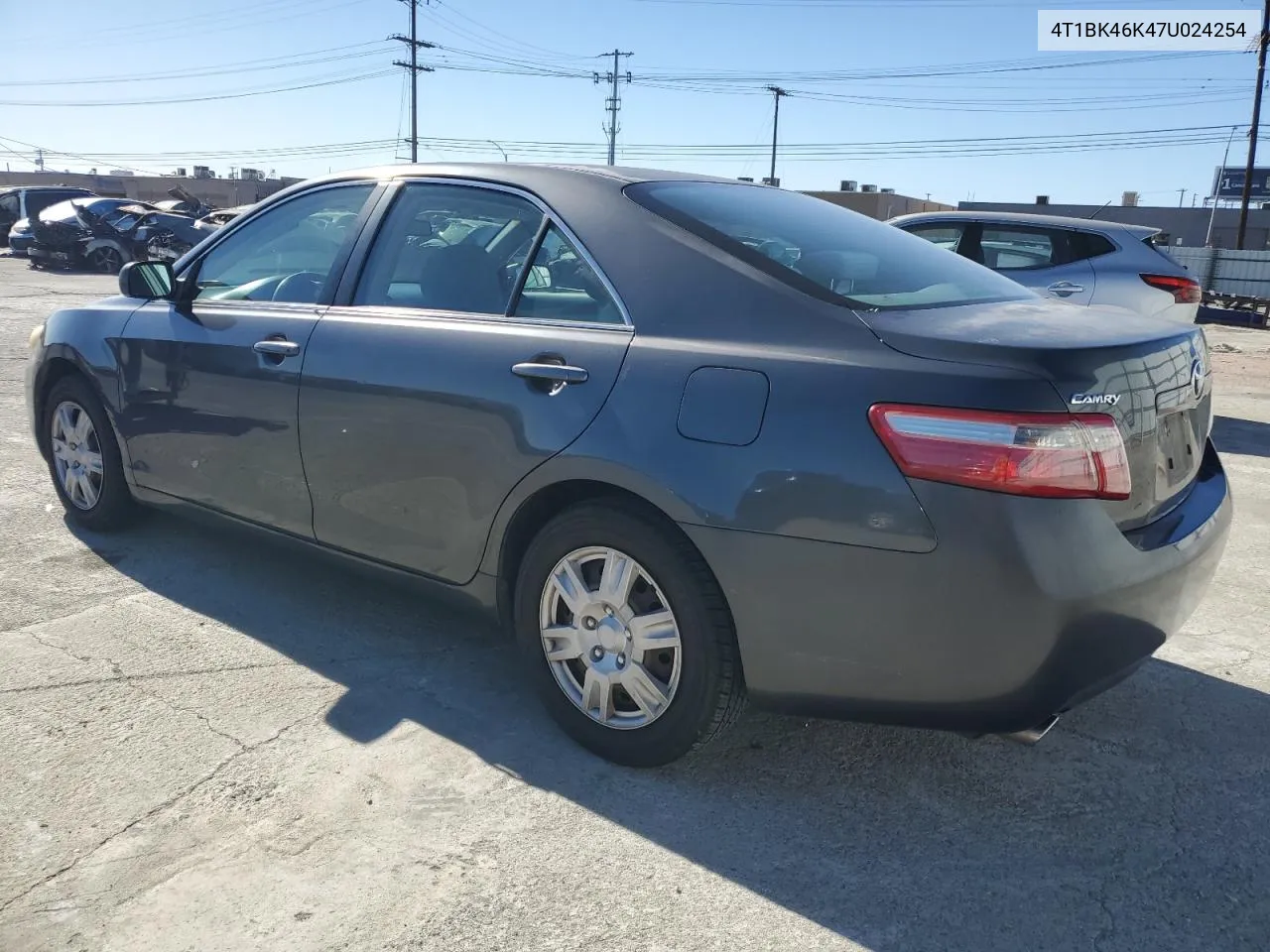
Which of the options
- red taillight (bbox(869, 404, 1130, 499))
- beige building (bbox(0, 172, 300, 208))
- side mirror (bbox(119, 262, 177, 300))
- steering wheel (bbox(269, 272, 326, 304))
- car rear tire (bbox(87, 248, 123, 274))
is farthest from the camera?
beige building (bbox(0, 172, 300, 208))

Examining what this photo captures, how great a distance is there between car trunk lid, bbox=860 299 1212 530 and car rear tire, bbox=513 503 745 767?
31.0 inches

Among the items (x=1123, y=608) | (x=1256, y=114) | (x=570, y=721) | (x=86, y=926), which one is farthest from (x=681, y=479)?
(x=1256, y=114)

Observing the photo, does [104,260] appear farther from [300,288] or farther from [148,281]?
[300,288]

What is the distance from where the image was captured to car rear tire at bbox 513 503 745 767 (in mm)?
2652

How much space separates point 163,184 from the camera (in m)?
81.8

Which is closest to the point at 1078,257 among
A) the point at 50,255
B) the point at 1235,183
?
the point at 50,255

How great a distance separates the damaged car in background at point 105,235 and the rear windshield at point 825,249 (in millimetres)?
19981

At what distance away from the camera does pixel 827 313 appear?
2570 mm

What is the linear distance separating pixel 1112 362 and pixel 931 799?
1.23 m

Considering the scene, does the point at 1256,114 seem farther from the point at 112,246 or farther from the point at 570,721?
the point at 570,721

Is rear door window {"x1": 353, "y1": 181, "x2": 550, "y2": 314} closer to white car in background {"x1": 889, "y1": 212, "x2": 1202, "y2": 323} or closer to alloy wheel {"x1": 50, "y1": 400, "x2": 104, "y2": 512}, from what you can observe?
alloy wheel {"x1": 50, "y1": 400, "x2": 104, "y2": 512}

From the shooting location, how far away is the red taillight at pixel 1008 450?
2.27 metres

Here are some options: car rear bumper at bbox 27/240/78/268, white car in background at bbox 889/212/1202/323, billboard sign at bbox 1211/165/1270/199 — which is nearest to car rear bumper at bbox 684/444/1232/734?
white car in background at bbox 889/212/1202/323

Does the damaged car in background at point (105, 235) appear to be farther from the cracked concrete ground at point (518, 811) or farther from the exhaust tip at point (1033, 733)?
the exhaust tip at point (1033, 733)
